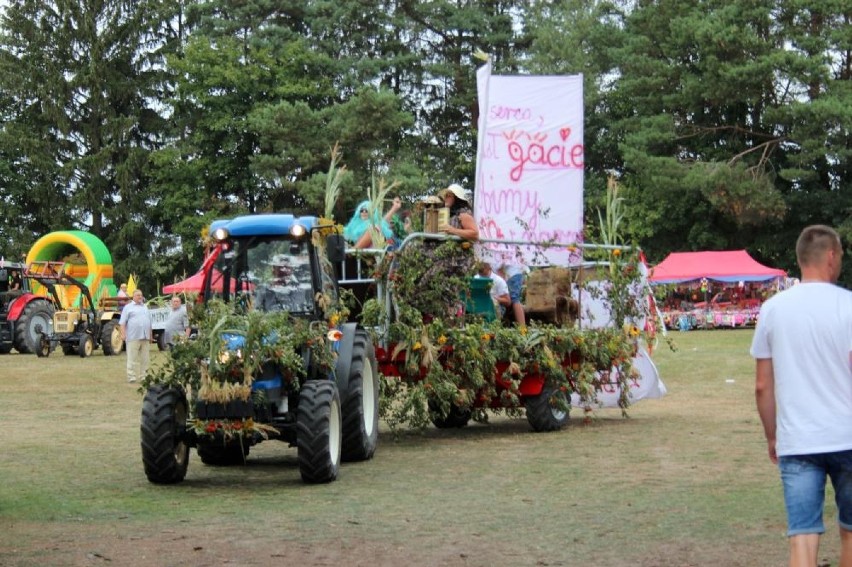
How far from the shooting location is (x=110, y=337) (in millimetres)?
37719

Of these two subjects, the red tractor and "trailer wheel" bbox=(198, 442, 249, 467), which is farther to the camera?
the red tractor

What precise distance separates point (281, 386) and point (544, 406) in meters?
4.67

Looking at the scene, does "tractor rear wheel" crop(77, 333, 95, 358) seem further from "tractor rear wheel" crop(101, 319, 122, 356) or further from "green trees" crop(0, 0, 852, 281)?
"green trees" crop(0, 0, 852, 281)

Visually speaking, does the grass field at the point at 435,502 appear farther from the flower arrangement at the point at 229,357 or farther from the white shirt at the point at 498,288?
the white shirt at the point at 498,288

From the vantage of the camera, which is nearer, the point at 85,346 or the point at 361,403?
the point at 361,403

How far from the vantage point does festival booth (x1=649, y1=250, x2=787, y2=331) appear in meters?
51.4

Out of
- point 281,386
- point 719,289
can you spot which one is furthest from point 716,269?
point 281,386

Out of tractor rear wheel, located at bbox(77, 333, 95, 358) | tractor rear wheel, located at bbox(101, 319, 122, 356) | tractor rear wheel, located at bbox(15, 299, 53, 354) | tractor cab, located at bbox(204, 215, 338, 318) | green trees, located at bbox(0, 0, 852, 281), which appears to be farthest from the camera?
green trees, located at bbox(0, 0, 852, 281)

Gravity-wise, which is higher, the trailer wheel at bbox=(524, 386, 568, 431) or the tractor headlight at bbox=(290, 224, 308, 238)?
the tractor headlight at bbox=(290, 224, 308, 238)

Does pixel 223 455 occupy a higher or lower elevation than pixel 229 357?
lower

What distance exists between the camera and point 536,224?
15.1m

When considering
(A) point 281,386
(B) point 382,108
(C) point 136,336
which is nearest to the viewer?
(A) point 281,386

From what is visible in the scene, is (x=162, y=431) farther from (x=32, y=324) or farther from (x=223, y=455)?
(x=32, y=324)

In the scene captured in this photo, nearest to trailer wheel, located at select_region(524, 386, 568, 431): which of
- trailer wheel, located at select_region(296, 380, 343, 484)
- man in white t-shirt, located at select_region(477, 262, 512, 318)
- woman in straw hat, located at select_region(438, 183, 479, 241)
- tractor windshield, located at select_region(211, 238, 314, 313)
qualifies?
man in white t-shirt, located at select_region(477, 262, 512, 318)
